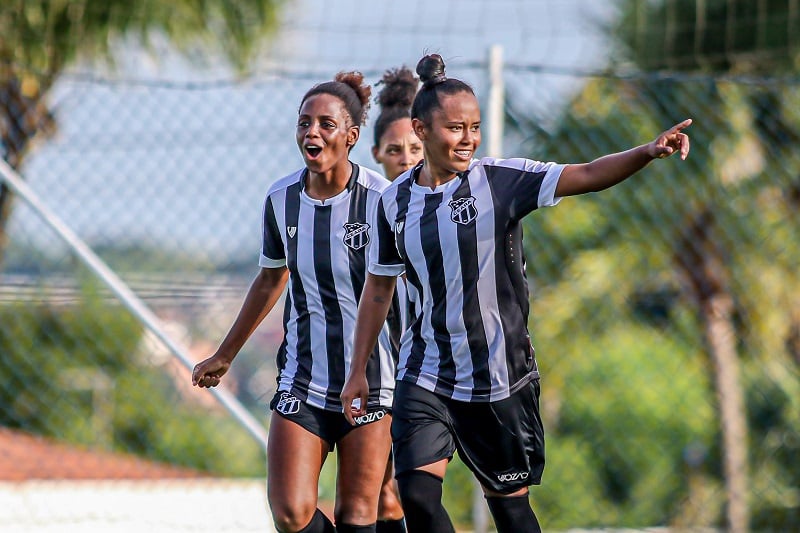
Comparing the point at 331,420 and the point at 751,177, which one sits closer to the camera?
the point at 331,420

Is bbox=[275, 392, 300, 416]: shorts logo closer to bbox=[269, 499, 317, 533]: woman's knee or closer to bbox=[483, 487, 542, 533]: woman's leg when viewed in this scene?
bbox=[269, 499, 317, 533]: woman's knee

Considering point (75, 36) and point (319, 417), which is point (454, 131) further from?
point (75, 36)

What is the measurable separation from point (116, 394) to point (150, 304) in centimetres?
393

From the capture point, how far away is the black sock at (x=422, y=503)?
14.5 feet

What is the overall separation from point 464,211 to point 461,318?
1.28 ft

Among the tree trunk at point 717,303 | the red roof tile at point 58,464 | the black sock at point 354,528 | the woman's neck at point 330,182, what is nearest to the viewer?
the black sock at point 354,528

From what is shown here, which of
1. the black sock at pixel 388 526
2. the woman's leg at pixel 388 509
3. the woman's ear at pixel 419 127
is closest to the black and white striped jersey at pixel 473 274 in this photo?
the woman's ear at pixel 419 127

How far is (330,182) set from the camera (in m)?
5.03

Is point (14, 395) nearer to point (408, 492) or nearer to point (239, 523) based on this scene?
point (239, 523)

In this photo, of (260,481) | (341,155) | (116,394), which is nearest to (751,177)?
(116,394)

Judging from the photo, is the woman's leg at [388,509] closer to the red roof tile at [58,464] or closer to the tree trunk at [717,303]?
the red roof tile at [58,464]

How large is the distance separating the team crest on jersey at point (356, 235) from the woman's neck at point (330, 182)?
0.53ft

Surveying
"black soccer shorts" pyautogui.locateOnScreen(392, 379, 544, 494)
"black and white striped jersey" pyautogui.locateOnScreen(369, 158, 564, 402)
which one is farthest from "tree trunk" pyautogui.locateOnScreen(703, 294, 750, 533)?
"black and white striped jersey" pyautogui.locateOnScreen(369, 158, 564, 402)

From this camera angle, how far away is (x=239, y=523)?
739 cm
